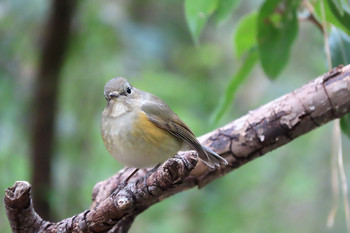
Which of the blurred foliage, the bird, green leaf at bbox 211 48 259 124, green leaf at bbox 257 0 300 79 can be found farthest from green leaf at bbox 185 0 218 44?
the blurred foliage

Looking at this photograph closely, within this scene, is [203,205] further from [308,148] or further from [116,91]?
[116,91]

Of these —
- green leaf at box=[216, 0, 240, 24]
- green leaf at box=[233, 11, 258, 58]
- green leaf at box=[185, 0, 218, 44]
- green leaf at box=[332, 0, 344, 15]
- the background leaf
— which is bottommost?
the background leaf

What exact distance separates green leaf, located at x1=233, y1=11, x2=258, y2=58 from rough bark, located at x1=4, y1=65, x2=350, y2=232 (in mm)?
639

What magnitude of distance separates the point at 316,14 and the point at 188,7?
3.13 feet

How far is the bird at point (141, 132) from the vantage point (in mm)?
2809

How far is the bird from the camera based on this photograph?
111 inches

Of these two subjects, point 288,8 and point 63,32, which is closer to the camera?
point 288,8

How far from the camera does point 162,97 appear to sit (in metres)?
5.02

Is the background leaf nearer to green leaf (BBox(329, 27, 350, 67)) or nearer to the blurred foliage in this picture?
green leaf (BBox(329, 27, 350, 67))

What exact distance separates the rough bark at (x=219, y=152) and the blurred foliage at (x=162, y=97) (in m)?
1.53

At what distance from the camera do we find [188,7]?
9.20 ft

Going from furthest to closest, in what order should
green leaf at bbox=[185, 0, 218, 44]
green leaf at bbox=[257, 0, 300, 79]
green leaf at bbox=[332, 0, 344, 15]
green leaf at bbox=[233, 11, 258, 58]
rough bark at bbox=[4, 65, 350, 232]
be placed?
green leaf at bbox=[233, 11, 258, 58] → green leaf at bbox=[257, 0, 300, 79] → green leaf at bbox=[185, 0, 218, 44] → green leaf at bbox=[332, 0, 344, 15] → rough bark at bbox=[4, 65, 350, 232]

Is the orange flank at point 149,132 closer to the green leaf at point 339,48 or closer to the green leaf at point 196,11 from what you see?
the green leaf at point 196,11

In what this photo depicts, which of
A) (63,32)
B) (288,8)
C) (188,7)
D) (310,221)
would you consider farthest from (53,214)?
(310,221)
